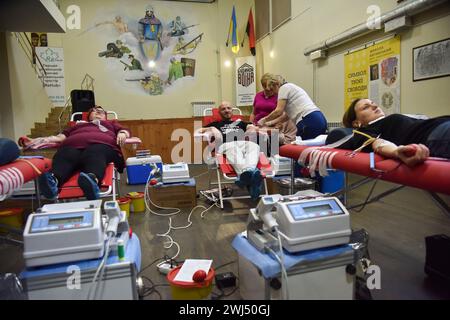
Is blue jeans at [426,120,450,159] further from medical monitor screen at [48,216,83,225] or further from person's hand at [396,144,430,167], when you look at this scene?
medical monitor screen at [48,216,83,225]

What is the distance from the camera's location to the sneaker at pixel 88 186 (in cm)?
190

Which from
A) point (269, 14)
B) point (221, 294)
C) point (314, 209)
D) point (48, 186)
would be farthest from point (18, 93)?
point (314, 209)

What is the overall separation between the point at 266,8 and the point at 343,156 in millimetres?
5714

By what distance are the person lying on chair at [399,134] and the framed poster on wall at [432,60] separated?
1696 mm

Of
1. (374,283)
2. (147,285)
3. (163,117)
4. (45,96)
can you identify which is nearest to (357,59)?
(374,283)

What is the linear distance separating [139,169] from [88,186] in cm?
258

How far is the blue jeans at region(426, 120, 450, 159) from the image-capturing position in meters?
1.37

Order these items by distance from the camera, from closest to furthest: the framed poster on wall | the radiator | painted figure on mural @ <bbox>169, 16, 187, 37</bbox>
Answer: the framed poster on wall
painted figure on mural @ <bbox>169, 16, 187, 37</bbox>
the radiator

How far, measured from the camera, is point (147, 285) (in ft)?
5.01

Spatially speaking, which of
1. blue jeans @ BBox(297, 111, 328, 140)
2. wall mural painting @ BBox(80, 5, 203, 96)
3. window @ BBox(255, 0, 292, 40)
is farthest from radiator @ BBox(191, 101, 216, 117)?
blue jeans @ BBox(297, 111, 328, 140)

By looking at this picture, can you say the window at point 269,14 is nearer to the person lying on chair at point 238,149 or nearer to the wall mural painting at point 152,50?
the wall mural painting at point 152,50

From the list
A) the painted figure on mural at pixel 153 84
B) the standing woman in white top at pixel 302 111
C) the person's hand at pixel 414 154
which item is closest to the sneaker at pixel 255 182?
the standing woman in white top at pixel 302 111

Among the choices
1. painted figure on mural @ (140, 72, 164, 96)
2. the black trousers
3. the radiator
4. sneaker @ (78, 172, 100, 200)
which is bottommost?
sneaker @ (78, 172, 100, 200)

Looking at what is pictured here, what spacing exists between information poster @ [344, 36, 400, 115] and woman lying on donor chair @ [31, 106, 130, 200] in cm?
302
